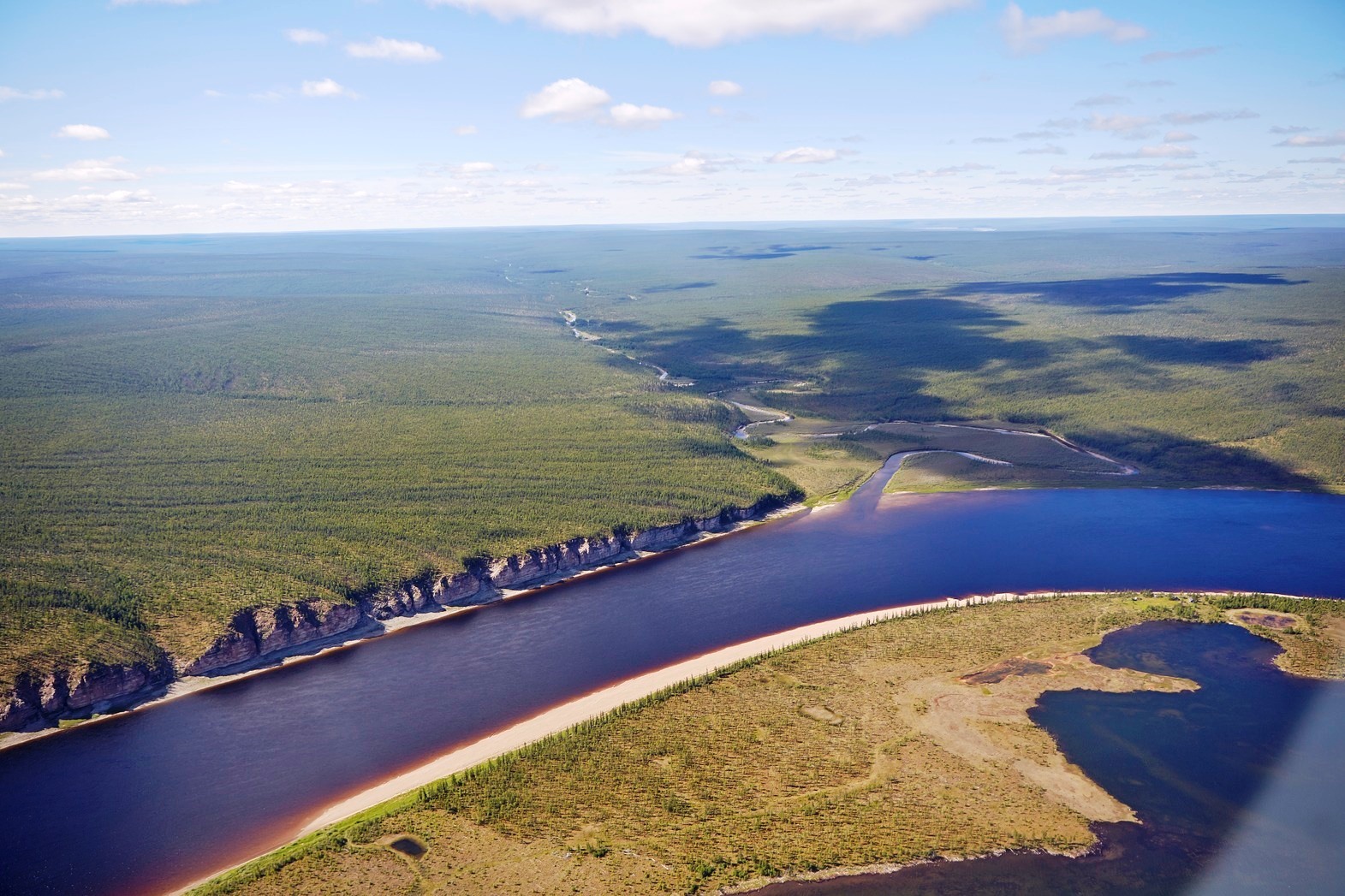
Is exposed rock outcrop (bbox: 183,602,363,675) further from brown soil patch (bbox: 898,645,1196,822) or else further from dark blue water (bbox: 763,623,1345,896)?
brown soil patch (bbox: 898,645,1196,822)

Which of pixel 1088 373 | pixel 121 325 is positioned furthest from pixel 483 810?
pixel 121 325

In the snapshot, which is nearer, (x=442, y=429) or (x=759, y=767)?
(x=759, y=767)

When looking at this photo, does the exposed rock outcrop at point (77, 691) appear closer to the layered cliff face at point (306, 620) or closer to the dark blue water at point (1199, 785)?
the layered cliff face at point (306, 620)

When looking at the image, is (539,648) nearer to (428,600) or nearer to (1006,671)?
(428,600)

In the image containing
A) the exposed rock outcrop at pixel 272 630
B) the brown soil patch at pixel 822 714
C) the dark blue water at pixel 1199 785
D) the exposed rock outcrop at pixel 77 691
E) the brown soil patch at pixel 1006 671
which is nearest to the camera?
the dark blue water at pixel 1199 785

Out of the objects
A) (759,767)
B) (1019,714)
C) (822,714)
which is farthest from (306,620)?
(1019,714)

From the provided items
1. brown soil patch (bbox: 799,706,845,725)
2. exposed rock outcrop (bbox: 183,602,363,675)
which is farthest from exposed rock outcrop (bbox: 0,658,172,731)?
brown soil patch (bbox: 799,706,845,725)

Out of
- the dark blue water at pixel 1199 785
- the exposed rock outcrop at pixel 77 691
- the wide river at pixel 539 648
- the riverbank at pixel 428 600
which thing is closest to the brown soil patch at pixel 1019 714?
the dark blue water at pixel 1199 785
